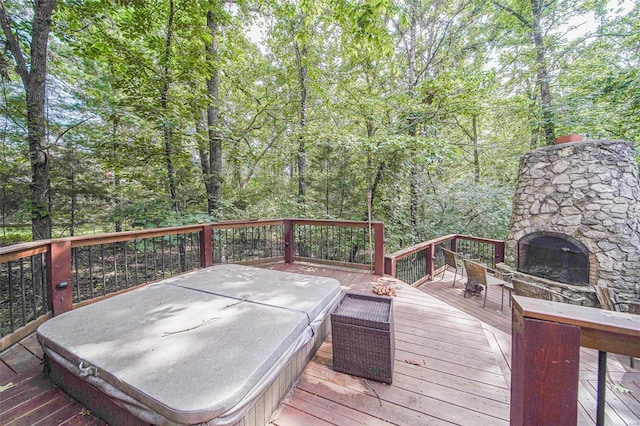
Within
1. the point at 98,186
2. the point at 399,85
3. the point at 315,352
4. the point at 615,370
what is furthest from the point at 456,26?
the point at 98,186

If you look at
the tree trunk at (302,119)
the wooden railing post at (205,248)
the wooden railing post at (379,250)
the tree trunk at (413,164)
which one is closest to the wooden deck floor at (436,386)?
the wooden railing post at (379,250)

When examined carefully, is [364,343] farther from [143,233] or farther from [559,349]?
[143,233]

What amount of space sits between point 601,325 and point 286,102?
27.1 ft

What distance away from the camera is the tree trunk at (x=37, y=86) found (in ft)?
12.0

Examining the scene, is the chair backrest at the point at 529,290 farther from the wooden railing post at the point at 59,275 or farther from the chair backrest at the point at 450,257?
the wooden railing post at the point at 59,275

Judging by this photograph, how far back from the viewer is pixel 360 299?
236cm

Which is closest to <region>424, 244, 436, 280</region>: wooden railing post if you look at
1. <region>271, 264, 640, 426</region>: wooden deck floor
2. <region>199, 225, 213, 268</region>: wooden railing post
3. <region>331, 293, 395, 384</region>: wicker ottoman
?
<region>271, 264, 640, 426</region>: wooden deck floor

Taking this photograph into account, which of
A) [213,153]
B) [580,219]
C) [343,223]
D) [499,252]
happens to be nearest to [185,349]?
[343,223]

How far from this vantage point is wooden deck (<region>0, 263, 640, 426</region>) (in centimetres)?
159

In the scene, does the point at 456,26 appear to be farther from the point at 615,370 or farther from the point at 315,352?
A: the point at 315,352

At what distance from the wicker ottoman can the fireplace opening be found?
17.4 ft

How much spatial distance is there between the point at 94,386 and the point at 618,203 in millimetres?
7686

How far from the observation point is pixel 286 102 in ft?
25.7

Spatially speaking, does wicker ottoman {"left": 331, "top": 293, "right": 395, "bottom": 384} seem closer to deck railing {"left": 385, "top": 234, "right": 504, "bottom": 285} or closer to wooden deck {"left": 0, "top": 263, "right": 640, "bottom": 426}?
wooden deck {"left": 0, "top": 263, "right": 640, "bottom": 426}
